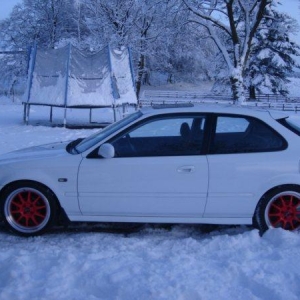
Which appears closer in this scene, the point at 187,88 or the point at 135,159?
the point at 135,159

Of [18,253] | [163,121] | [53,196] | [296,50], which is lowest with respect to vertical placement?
[18,253]

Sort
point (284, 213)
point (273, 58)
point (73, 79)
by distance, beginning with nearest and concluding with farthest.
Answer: point (284, 213) < point (73, 79) < point (273, 58)

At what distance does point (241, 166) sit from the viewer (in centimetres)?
436

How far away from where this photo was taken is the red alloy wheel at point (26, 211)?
180 inches

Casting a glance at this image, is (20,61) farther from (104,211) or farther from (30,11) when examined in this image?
(104,211)

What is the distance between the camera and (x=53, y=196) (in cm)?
454

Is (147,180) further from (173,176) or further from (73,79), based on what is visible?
(73,79)

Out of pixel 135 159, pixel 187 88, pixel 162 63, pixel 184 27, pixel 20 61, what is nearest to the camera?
pixel 135 159

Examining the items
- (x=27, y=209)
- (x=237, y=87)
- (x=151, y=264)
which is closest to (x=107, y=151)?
(x=27, y=209)

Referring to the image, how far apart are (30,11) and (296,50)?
78.2 feet

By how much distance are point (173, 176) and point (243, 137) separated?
92 centimetres

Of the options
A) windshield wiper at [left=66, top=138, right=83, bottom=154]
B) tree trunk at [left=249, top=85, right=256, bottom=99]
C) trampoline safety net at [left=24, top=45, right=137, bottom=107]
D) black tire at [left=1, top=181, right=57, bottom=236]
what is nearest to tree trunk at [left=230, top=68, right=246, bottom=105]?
trampoline safety net at [left=24, top=45, right=137, bottom=107]

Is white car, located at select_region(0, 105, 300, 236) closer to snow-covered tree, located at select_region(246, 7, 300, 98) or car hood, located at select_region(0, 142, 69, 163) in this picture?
car hood, located at select_region(0, 142, 69, 163)

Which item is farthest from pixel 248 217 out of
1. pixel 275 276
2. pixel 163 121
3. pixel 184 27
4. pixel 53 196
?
pixel 184 27
